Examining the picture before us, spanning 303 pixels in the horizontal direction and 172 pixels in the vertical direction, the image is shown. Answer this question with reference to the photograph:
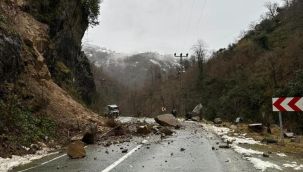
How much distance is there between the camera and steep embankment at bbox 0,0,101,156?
19.9 meters

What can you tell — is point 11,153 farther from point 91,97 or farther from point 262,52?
point 262,52

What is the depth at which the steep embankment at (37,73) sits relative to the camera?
19908mm

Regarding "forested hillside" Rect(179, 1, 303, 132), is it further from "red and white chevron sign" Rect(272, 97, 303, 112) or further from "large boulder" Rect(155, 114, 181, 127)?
"red and white chevron sign" Rect(272, 97, 303, 112)

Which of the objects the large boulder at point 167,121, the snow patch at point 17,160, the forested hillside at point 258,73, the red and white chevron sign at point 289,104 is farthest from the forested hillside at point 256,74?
the snow patch at point 17,160

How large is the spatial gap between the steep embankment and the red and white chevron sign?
968 cm

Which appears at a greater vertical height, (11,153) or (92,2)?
(92,2)

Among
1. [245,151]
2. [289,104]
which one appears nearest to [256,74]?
[289,104]

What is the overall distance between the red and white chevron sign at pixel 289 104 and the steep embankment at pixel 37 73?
31.8ft

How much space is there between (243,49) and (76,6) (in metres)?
41.8

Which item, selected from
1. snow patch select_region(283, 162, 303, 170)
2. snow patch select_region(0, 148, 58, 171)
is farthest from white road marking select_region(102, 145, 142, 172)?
snow patch select_region(283, 162, 303, 170)

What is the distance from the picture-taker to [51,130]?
874 inches

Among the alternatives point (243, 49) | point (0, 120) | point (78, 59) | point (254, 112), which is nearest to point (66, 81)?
point (78, 59)

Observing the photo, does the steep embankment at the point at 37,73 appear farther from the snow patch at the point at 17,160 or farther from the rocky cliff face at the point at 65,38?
the snow patch at the point at 17,160

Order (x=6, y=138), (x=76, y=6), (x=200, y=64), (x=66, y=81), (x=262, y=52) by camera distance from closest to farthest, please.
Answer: (x=6, y=138), (x=66, y=81), (x=76, y=6), (x=262, y=52), (x=200, y=64)
